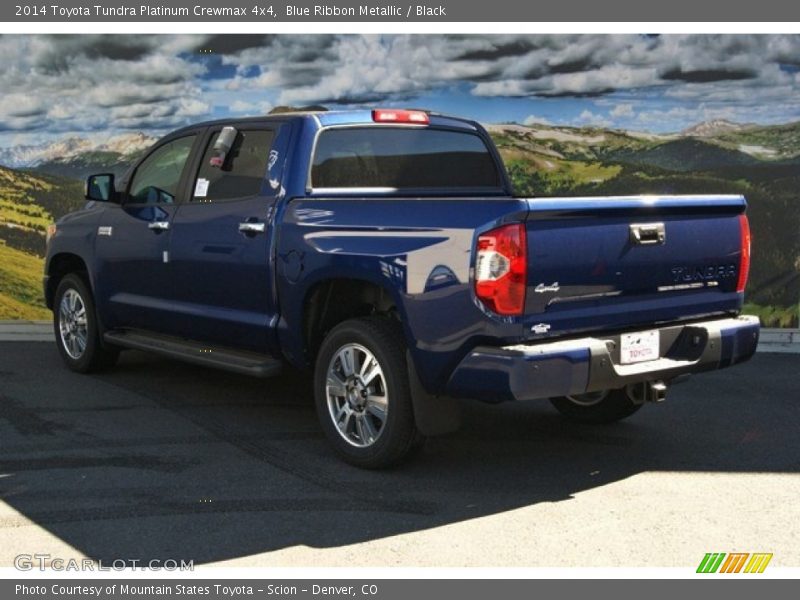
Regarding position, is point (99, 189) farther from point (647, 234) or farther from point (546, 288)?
point (647, 234)

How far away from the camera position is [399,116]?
6609 mm

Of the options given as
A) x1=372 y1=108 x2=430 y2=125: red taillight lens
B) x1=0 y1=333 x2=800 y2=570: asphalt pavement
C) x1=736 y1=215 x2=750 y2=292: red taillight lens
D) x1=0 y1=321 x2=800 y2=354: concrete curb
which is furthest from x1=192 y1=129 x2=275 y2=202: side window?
x1=0 y1=321 x2=800 y2=354: concrete curb

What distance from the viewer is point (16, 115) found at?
10.9m

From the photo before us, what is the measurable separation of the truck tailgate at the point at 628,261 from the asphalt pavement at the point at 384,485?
880 mm

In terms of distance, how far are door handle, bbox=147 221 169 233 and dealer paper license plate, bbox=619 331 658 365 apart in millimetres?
3271

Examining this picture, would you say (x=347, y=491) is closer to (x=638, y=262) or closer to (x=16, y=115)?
(x=638, y=262)

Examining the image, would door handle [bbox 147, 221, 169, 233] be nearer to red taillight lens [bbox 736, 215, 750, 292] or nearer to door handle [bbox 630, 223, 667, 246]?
door handle [bbox 630, 223, 667, 246]

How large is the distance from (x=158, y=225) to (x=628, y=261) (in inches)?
132

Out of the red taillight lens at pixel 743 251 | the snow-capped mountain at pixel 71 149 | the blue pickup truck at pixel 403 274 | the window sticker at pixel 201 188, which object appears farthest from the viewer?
the snow-capped mountain at pixel 71 149

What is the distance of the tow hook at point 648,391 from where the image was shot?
541 centimetres

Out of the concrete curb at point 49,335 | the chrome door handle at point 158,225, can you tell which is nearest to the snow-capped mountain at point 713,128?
the concrete curb at point 49,335

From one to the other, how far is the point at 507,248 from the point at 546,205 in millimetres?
275

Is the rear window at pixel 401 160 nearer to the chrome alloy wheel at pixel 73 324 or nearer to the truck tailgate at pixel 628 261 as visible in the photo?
the truck tailgate at pixel 628 261

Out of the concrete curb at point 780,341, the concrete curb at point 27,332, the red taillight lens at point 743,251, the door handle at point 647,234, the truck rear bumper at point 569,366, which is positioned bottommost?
the concrete curb at point 780,341
